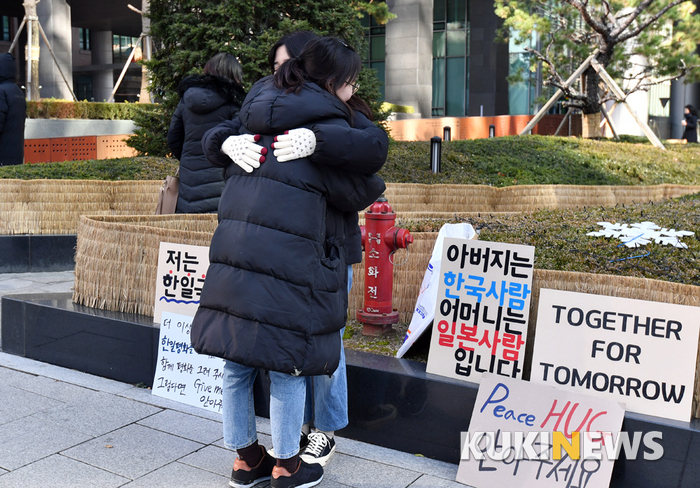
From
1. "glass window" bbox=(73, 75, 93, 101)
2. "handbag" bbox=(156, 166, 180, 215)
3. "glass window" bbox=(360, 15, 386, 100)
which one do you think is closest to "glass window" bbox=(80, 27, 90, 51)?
"glass window" bbox=(73, 75, 93, 101)

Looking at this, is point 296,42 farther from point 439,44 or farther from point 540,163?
point 439,44

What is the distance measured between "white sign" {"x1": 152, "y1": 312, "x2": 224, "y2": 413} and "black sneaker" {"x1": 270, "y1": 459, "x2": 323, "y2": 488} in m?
1.08

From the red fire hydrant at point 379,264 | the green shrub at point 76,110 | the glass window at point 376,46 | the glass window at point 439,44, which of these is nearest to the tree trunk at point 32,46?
the green shrub at point 76,110

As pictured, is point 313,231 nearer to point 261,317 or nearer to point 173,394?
point 261,317

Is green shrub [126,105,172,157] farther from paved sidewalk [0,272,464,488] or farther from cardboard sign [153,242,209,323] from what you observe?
paved sidewalk [0,272,464,488]

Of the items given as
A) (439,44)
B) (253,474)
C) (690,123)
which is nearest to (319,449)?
(253,474)

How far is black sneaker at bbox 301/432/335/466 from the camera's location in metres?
3.35

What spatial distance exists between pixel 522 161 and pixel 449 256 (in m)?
9.06

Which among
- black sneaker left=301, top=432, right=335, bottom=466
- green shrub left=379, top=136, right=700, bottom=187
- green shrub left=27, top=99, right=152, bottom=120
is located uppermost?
green shrub left=27, top=99, right=152, bottom=120

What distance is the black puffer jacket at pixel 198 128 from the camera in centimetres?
588

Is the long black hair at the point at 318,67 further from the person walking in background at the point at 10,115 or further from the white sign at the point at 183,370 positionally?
the person walking in background at the point at 10,115

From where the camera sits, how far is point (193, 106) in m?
5.88

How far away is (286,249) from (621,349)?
1.59 m

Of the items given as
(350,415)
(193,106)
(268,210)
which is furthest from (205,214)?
(268,210)
